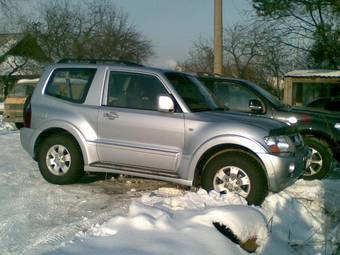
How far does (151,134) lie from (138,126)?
221 mm

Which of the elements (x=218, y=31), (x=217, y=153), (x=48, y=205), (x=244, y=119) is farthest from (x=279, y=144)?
(x=218, y=31)

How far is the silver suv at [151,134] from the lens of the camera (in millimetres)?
6430

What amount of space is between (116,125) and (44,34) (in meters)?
31.6

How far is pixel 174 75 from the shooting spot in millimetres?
7395

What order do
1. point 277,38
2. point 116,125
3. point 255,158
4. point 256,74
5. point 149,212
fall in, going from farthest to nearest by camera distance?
1. point 256,74
2. point 277,38
3. point 116,125
4. point 255,158
5. point 149,212

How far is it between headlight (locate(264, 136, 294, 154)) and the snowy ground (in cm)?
61

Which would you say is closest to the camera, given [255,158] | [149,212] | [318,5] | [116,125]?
[149,212]

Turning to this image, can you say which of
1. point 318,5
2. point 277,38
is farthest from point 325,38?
point 277,38

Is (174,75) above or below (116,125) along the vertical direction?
above

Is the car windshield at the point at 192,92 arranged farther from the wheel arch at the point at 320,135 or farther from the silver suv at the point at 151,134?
the wheel arch at the point at 320,135

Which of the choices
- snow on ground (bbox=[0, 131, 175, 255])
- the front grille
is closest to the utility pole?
snow on ground (bbox=[0, 131, 175, 255])

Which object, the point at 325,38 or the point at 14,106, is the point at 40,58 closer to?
the point at 14,106

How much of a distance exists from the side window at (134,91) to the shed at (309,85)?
47.1ft

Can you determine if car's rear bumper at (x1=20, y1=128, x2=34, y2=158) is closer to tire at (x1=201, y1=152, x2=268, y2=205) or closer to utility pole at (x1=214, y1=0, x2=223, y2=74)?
tire at (x1=201, y1=152, x2=268, y2=205)
